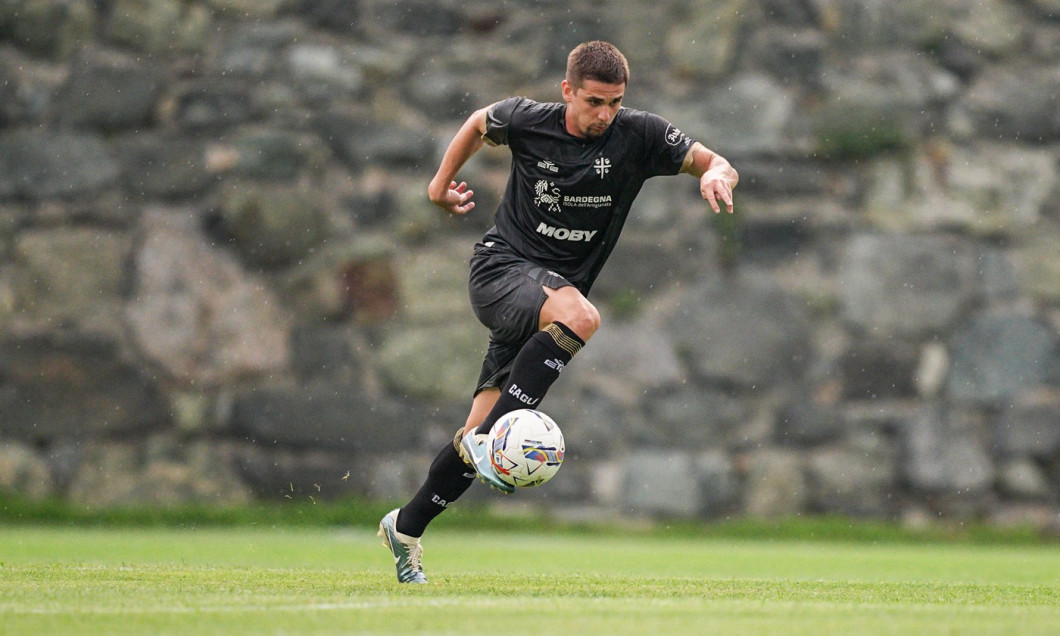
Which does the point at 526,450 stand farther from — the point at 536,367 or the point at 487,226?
the point at 487,226

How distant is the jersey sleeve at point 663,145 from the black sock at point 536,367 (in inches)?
32.9

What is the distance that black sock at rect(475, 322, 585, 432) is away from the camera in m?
4.47

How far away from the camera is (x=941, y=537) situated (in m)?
8.09

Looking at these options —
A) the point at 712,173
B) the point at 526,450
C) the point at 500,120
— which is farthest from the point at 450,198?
the point at 526,450

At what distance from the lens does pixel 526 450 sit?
4.21m

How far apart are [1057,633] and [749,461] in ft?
16.9

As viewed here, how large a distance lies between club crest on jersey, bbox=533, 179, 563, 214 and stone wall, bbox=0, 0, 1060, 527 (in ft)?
11.3

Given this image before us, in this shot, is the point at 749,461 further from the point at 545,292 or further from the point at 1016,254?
the point at 545,292

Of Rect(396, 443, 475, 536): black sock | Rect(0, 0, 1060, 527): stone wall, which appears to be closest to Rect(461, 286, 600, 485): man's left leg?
Rect(396, 443, 475, 536): black sock

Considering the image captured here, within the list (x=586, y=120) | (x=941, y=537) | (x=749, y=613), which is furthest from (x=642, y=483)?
(x=749, y=613)

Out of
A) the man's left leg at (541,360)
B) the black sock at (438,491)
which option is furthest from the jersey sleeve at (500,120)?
the black sock at (438,491)

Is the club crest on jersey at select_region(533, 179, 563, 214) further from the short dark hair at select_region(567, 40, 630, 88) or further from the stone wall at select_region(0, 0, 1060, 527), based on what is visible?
the stone wall at select_region(0, 0, 1060, 527)

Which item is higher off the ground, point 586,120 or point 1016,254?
point 586,120

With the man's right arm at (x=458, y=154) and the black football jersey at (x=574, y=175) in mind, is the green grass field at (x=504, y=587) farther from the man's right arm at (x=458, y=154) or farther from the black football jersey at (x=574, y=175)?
the man's right arm at (x=458, y=154)
